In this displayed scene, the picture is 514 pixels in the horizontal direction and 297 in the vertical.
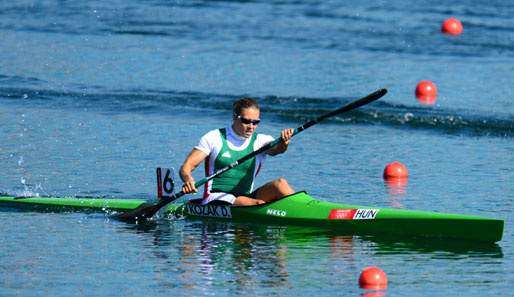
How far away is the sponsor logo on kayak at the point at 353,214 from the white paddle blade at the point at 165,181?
1716 millimetres

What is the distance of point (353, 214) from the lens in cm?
964

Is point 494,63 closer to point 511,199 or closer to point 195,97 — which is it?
point 195,97

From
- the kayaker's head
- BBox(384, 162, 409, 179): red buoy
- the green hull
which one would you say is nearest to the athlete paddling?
the kayaker's head

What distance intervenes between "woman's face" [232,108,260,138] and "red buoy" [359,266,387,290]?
2.37 metres

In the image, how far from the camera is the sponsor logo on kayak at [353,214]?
31.4 ft

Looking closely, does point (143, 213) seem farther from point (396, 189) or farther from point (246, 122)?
point (396, 189)

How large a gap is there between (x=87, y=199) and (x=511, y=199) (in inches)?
192

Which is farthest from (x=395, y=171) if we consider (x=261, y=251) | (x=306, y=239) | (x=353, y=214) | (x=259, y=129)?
(x=261, y=251)

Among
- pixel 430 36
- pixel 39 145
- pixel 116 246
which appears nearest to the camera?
pixel 116 246

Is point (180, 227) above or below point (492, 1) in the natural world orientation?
below

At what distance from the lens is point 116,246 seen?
→ 9.01 m

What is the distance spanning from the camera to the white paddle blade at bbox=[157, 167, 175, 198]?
1016 cm

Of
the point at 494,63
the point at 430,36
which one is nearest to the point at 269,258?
the point at 494,63

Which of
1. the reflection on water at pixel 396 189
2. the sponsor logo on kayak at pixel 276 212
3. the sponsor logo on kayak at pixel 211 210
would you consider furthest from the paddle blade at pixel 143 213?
the reflection on water at pixel 396 189
